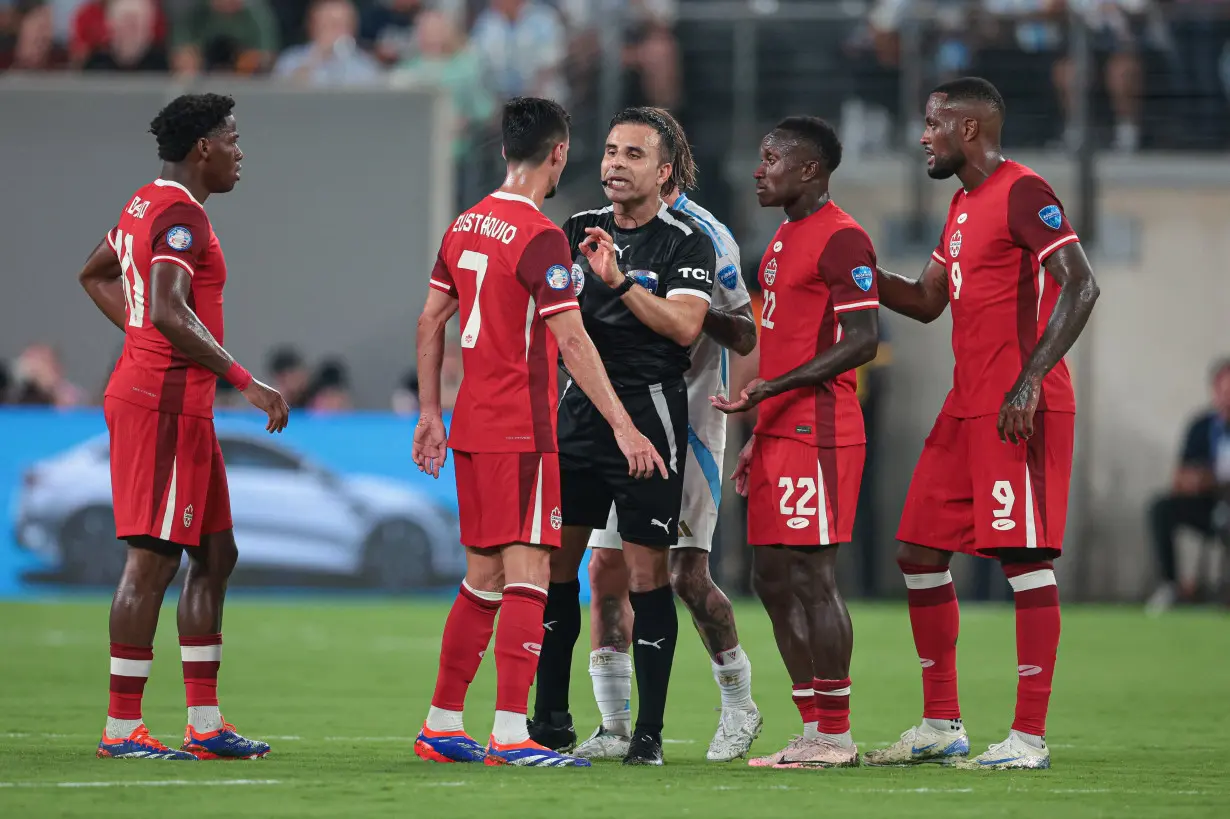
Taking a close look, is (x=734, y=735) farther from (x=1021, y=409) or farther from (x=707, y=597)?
(x=1021, y=409)

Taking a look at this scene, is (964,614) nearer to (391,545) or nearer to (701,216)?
(391,545)

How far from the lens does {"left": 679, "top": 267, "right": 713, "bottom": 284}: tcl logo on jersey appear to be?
22.6 feet

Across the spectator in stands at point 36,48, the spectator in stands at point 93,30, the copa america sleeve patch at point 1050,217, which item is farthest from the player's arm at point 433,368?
the spectator in stands at point 36,48

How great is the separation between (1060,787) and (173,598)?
36.0 ft

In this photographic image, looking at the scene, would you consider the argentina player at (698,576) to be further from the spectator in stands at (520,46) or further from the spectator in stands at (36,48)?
the spectator in stands at (36,48)

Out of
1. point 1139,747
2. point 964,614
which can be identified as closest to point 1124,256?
point 964,614

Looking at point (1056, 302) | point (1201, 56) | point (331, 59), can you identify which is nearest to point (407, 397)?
point (331, 59)

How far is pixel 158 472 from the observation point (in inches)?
265

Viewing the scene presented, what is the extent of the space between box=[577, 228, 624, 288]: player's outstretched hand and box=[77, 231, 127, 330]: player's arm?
75.4 inches

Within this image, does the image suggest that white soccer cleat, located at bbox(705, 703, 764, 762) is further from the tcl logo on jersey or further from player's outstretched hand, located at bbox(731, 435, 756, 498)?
the tcl logo on jersey

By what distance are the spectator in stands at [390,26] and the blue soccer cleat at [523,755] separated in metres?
14.1

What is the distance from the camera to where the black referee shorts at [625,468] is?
6855 mm

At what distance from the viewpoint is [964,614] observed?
16.0 metres

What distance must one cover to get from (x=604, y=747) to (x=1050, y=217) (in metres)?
2.76
